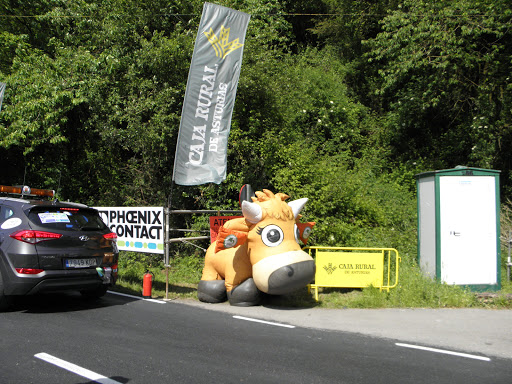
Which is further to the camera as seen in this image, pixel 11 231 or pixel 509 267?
pixel 509 267

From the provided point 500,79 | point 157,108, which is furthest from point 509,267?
point 157,108

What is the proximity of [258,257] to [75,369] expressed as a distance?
11.8ft

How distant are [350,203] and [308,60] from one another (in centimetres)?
1240

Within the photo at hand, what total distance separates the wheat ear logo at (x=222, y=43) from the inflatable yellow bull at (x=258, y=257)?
363 cm

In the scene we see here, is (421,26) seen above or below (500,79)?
above

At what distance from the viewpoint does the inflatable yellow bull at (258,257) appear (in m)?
7.39

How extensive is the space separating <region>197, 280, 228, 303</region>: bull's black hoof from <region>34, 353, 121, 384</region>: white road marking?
11.7ft

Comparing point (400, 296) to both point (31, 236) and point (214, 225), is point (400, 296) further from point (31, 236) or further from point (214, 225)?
point (31, 236)

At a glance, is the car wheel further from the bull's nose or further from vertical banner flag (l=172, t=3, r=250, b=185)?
the bull's nose

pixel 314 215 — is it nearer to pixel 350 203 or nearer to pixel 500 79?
pixel 350 203

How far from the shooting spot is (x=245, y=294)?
26.5 feet

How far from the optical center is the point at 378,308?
26.5ft

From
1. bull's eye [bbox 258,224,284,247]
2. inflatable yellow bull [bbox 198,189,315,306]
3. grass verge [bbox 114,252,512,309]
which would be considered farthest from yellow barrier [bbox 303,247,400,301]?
bull's eye [bbox 258,224,284,247]

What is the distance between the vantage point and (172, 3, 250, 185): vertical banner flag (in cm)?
966
